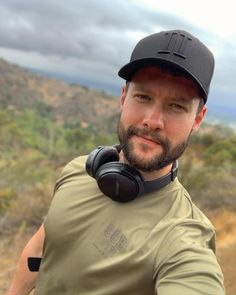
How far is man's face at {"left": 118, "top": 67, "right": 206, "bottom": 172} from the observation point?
4.24 ft

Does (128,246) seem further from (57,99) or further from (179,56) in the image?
(57,99)

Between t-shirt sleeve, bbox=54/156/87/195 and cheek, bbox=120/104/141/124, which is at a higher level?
cheek, bbox=120/104/141/124

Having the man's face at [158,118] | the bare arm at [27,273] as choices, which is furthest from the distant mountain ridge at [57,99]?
the man's face at [158,118]

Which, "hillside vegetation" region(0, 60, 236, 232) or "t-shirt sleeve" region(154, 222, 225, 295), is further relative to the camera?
"hillside vegetation" region(0, 60, 236, 232)

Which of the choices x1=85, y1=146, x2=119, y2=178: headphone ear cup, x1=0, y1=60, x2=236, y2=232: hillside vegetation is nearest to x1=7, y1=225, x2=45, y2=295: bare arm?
x1=85, y1=146, x2=119, y2=178: headphone ear cup

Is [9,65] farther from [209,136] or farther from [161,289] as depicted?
[161,289]

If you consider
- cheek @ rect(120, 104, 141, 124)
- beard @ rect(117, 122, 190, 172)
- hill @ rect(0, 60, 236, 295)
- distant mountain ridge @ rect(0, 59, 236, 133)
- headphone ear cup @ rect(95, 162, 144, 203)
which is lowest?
distant mountain ridge @ rect(0, 59, 236, 133)

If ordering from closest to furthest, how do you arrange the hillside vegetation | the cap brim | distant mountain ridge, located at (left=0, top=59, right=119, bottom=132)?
the cap brim → the hillside vegetation → distant mountain ridge, located at (left=0, top=59, right=119, bottom=132)

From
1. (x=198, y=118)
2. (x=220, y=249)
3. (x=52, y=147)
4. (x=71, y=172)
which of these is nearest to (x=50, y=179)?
(x=220, y=249)

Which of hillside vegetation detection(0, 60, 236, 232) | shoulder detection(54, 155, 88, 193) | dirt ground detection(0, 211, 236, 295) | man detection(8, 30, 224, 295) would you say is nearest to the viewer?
man detection(8, 30, 224, 295)

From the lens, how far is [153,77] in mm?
1326

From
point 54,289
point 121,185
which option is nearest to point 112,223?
point 121,185

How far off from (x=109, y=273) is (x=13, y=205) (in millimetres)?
7837

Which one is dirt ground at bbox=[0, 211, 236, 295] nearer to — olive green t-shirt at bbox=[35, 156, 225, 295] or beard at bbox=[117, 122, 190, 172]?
olive green t-shirt at bbox=[35, 156, 225, 295]
